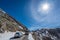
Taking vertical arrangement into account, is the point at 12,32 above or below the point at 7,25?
below

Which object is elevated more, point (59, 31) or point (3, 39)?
point (59, 31)

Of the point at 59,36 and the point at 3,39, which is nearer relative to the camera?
the point at 3,39

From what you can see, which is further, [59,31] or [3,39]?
[59,31]

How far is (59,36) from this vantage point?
18950 cm

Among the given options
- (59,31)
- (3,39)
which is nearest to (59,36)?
(59,31)

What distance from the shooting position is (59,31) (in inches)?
7785

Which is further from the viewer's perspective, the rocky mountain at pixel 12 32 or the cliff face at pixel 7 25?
the cliff face at pixel 7 25

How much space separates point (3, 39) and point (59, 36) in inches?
6849

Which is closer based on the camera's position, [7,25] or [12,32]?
[12,32]

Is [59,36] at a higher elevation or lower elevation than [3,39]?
higher

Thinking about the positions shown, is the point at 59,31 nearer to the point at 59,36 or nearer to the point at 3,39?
the point at 59,36

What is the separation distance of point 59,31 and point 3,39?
18162 centimetres

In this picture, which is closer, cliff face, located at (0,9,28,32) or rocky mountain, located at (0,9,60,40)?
rocky mountain, located at (0,9,60,40)
